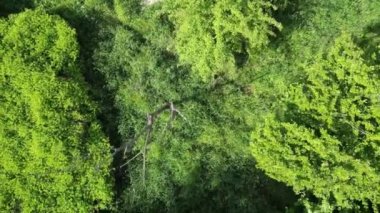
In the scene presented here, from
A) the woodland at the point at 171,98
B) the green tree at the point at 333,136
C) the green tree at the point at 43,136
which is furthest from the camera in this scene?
the green tree at the point at 43,136

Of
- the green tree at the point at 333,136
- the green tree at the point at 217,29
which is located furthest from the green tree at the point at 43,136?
the green tree at the point at 333,136

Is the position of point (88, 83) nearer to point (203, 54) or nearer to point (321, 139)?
point (203, 54)

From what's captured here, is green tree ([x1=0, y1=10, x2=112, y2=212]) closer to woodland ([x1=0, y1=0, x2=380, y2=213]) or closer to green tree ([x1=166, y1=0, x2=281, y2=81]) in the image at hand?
woodland ([x1=0, y1=0, x2=380, y2=213])

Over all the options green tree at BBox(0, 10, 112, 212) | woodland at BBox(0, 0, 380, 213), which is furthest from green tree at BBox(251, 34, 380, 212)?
green tree at BBox(0, 10, 112, 212)

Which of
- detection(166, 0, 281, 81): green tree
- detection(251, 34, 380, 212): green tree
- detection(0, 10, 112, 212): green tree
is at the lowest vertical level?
detection(0, 10, 112, 212): green tree

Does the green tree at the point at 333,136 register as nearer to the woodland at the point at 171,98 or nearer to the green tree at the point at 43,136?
the woodland at the point at 171,98

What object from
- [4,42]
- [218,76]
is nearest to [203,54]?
[218,76]
